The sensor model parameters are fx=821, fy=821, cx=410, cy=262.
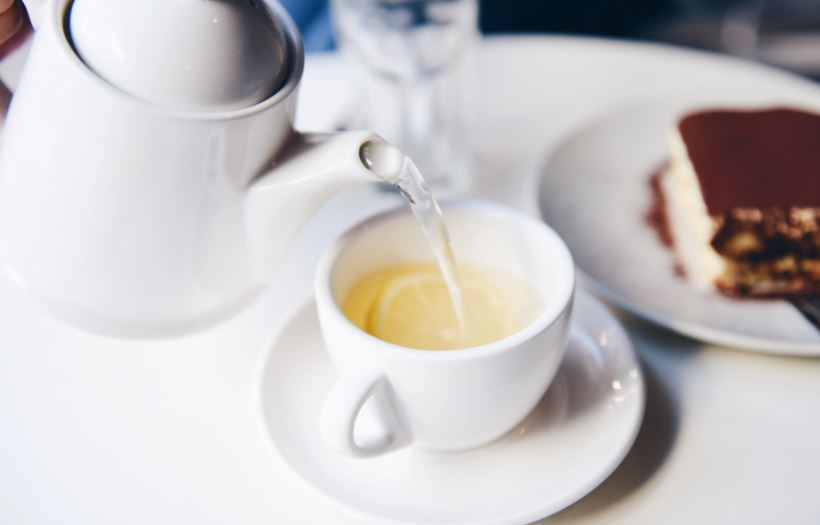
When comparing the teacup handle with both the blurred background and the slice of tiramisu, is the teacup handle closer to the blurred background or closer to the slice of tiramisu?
the slice of tiramisu

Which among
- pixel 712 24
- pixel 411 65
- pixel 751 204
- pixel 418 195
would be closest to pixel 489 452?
pixel 418 195

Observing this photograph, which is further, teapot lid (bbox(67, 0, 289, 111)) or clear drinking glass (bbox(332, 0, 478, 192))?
clear drinking glass (bbox(332, 0, 478, 192))

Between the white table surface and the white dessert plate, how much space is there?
0.04 metres

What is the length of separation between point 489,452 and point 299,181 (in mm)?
239

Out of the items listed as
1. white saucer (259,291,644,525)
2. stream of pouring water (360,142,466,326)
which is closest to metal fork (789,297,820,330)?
white saucer (259,291,644,525)

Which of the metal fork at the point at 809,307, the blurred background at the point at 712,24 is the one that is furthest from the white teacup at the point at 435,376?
the blurred background at the point at 712,24

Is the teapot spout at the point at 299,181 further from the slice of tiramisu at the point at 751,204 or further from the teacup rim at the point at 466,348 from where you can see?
the slice of tiramisu at the point at 751,204

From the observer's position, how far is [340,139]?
1.81 ft

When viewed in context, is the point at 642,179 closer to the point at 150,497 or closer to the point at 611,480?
the point at 611,480

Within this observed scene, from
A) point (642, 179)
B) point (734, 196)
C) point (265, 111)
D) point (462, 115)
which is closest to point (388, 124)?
point (462, 115)

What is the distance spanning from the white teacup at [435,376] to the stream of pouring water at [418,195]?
0.07m

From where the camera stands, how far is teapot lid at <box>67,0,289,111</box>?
0.50 meters

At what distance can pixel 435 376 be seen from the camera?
524mm

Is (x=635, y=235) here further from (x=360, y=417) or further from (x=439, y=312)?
(x=360, y=417)
